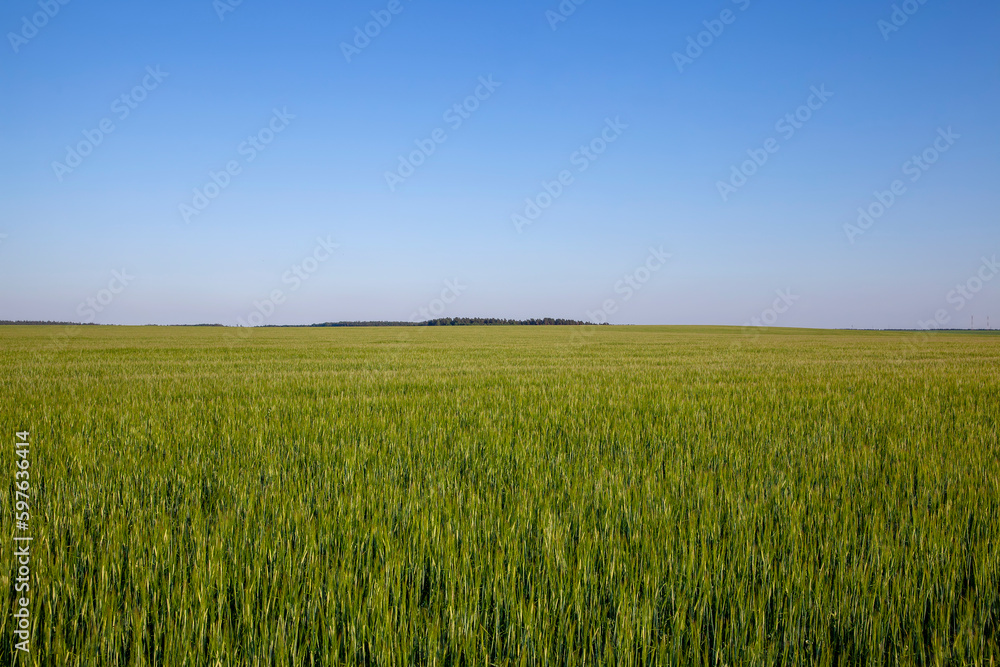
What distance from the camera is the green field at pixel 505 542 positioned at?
2070 mm

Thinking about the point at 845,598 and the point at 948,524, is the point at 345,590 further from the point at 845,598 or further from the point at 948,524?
the point at 948,524

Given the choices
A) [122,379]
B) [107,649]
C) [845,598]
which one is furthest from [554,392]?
[122,379]

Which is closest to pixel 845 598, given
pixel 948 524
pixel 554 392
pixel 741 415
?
pixel 948 524

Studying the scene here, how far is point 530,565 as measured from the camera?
8.72 feet

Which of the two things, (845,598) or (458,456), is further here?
(458,456)

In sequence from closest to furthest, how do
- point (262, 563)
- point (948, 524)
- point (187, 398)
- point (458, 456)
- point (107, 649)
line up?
point (107, 649), point (262, 563), point (948, 524), point (458, 456), point (187, 398)

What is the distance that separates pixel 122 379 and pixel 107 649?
12606 millimetres

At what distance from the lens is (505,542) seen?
2.80 m

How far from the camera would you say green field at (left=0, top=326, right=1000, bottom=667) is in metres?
2.07

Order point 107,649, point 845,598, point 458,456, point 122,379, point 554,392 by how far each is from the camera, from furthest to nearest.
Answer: point 122,379, point 554,392, point 458,456, point 845,598, point 107,649

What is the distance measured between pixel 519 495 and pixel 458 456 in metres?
1.43

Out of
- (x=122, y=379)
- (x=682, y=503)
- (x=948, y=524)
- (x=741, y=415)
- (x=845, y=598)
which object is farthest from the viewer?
(x=122, y=379)

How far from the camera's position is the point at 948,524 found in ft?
10.8

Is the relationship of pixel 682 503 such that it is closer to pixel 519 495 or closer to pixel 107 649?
pixel 519 495
